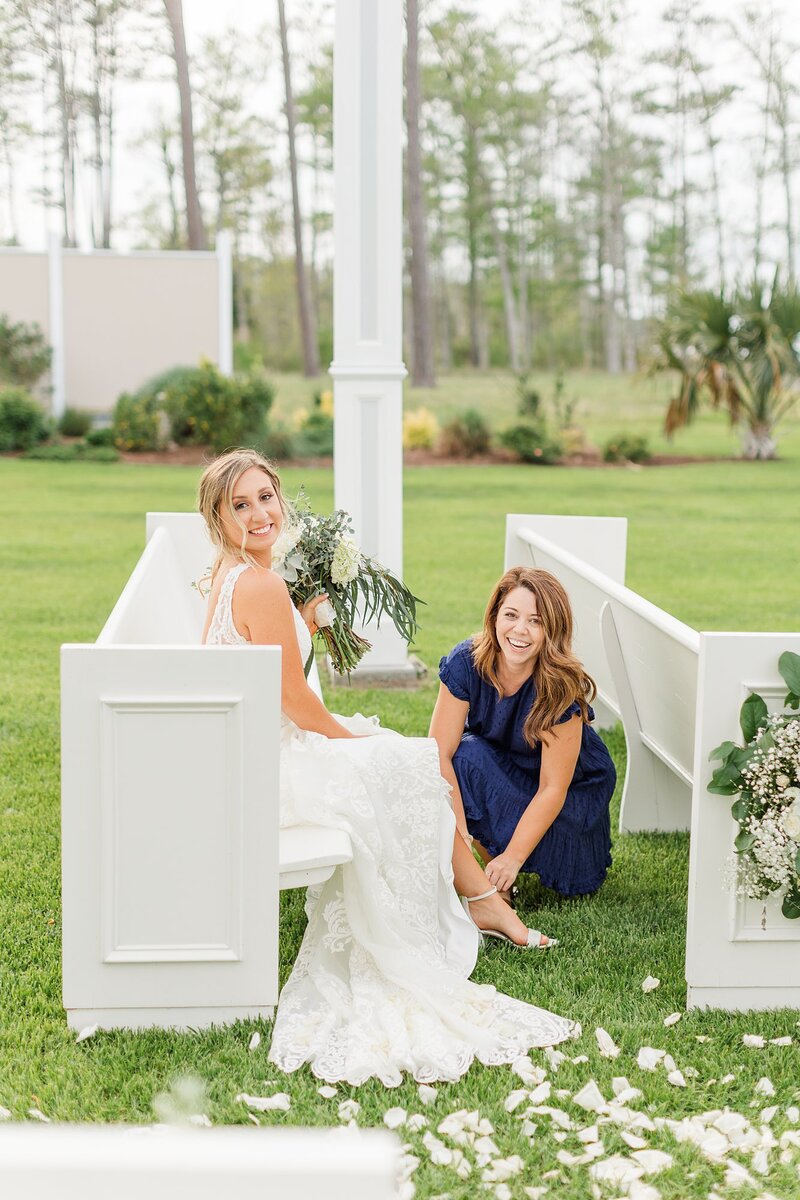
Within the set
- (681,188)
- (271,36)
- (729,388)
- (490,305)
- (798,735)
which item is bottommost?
(798,735)

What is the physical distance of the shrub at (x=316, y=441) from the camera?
1652 cm

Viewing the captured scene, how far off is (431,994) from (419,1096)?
324mm

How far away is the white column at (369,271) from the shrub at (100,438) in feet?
38.1

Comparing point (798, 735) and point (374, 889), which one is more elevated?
point (798, 735)

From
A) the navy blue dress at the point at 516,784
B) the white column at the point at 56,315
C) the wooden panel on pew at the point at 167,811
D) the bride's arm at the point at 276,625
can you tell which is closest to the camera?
the wooden panel on pew at the point at 167,811

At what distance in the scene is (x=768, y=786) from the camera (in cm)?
272

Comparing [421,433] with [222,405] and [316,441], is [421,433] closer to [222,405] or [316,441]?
[316,441]

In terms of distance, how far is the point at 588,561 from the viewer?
211 inches

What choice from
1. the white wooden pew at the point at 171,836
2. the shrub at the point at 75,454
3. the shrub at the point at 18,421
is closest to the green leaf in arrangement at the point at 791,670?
the white wooden pew at the point at 171,836

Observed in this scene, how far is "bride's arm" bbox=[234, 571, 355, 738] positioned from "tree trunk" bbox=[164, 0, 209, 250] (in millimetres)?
8270

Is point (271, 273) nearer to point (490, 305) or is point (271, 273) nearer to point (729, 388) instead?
point (490, 305)

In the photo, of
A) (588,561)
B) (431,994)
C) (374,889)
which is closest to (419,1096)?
(431,994)

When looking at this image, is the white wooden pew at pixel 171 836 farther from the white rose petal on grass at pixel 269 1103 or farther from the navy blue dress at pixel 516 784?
the navy blue dress at pixel 516 784

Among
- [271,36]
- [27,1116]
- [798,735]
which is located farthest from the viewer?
[271,36]
